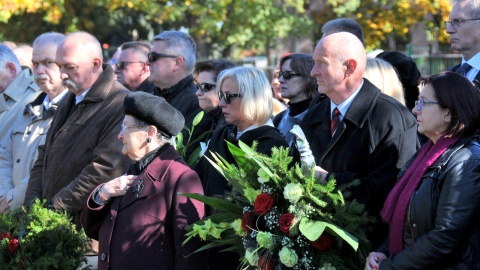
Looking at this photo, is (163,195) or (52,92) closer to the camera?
(163,195)

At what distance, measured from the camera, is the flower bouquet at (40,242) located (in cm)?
497

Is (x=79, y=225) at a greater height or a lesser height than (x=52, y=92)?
lesser

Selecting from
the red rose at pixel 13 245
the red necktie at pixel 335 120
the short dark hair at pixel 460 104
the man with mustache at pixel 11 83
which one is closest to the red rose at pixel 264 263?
the red necktie at pixel 335 120

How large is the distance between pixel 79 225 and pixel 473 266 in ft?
10.8

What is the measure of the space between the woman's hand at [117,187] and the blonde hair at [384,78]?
1.79 metres

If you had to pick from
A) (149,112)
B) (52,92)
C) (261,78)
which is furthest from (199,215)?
(52,92)

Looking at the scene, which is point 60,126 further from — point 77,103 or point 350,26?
point 350,26

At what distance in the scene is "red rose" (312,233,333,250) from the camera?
3953mm

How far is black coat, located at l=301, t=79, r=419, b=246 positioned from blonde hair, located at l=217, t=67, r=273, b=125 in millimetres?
574

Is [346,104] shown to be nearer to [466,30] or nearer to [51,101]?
[466,30]

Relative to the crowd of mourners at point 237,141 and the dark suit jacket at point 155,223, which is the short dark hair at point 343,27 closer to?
the crowd of mourners at point 237,141

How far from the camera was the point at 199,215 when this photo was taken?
4492 mm

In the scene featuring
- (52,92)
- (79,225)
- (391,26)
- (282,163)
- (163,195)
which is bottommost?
(391,26)

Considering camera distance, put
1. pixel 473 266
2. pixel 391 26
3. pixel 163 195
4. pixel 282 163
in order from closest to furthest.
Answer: pixel 473 266 < pixel 282 163 < pixel 163 195 < pixel 391 26
